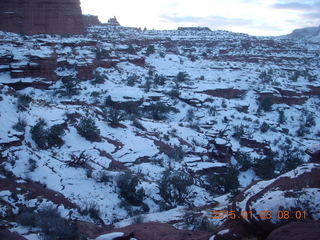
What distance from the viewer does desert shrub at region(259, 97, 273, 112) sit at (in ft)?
71.7

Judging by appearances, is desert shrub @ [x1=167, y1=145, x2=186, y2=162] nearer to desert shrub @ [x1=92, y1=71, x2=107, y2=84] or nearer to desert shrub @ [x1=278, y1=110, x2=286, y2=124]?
desert shrub @ [x1=92, y1=71, x2=107, y2=84]

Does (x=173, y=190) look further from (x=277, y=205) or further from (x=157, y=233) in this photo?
(x=277, y=205)

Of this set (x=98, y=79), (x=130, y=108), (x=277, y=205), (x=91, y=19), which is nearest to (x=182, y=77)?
(x=98, y=79)

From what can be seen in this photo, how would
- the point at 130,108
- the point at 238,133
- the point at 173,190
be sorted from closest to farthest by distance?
the point at 173,190 < the point at 238,133 < the point at 130,108

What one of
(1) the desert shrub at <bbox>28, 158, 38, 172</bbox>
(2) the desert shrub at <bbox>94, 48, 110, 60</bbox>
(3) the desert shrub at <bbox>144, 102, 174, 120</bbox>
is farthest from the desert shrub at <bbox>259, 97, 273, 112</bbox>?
(1) the desert shrub at <bbox>28, 158, 38, 172</bbox>

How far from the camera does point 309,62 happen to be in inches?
1430

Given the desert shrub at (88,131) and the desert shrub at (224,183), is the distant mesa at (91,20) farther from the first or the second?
the desert shrub at (224,183)

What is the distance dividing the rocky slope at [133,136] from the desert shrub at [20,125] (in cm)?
6

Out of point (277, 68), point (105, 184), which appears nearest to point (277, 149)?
point (105, 184)

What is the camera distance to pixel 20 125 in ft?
32.4

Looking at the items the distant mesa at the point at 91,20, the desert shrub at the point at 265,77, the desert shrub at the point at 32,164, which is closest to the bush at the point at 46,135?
the desert shrub at the point at 32,164

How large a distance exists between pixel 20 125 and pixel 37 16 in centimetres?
2575

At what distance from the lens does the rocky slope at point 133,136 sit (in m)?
7.31

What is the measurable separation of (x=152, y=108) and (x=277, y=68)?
2118 centimetres
